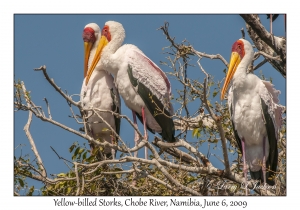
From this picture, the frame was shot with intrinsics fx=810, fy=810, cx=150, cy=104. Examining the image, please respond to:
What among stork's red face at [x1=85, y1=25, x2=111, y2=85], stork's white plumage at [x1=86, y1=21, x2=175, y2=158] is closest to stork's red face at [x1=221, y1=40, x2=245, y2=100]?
stork's white plumage at [x1=86, y1=21, x2=175, y2=158]

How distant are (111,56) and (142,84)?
0.50m

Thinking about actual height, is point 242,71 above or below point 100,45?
below

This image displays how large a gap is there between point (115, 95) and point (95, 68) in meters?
0.41

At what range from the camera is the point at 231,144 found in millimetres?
9367

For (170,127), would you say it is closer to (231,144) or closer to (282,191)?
(231,144)

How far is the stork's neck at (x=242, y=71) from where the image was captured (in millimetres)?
8695

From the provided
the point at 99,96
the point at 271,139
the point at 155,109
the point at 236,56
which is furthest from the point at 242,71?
the point at 99,96

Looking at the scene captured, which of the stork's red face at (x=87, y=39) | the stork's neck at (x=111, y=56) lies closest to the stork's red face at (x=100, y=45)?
the stork's neck at (x=111, y=56)

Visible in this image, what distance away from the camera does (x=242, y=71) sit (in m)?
8.74

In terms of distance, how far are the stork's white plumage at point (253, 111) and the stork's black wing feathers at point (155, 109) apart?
733 millimetres

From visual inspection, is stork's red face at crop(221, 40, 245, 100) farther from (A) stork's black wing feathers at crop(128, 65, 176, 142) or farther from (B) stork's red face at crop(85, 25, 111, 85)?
(B) stork's red face at crop(85, 25, 111, 85)

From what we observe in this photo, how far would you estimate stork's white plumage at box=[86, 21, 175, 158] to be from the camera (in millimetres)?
9234

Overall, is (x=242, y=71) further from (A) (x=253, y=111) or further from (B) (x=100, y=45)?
(B) (x=100, y=45)

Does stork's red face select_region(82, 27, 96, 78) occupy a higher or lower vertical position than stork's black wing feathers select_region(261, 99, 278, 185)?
higher
